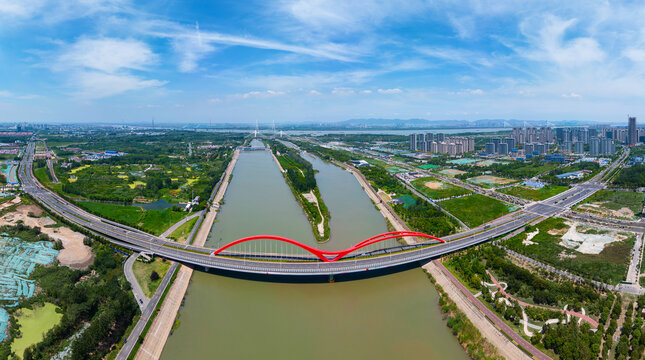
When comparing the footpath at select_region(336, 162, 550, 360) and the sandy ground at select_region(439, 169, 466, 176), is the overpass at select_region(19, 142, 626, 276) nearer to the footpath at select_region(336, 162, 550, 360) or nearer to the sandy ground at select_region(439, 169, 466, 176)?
the footpath at select_region(336, 162, 550, 360)

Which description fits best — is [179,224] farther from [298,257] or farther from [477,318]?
[477,318]

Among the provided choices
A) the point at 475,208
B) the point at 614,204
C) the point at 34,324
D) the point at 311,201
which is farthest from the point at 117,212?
the point at 614,204

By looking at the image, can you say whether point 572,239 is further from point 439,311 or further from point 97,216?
point 97,216

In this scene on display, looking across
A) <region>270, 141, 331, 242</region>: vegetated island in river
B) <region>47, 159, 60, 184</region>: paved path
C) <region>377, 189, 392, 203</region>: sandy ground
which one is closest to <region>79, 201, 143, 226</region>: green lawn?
<region>270, 141, 331, 242</region>: vegetated island in river

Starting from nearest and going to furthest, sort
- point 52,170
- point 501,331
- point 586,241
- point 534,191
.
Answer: point 501,331 < point 586,241 < point 534,191 < point 52,170

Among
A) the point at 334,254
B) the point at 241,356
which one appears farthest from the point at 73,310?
the point at 334,254

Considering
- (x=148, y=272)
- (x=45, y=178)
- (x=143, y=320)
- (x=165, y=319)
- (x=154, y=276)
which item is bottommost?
(x=165, y=319)
